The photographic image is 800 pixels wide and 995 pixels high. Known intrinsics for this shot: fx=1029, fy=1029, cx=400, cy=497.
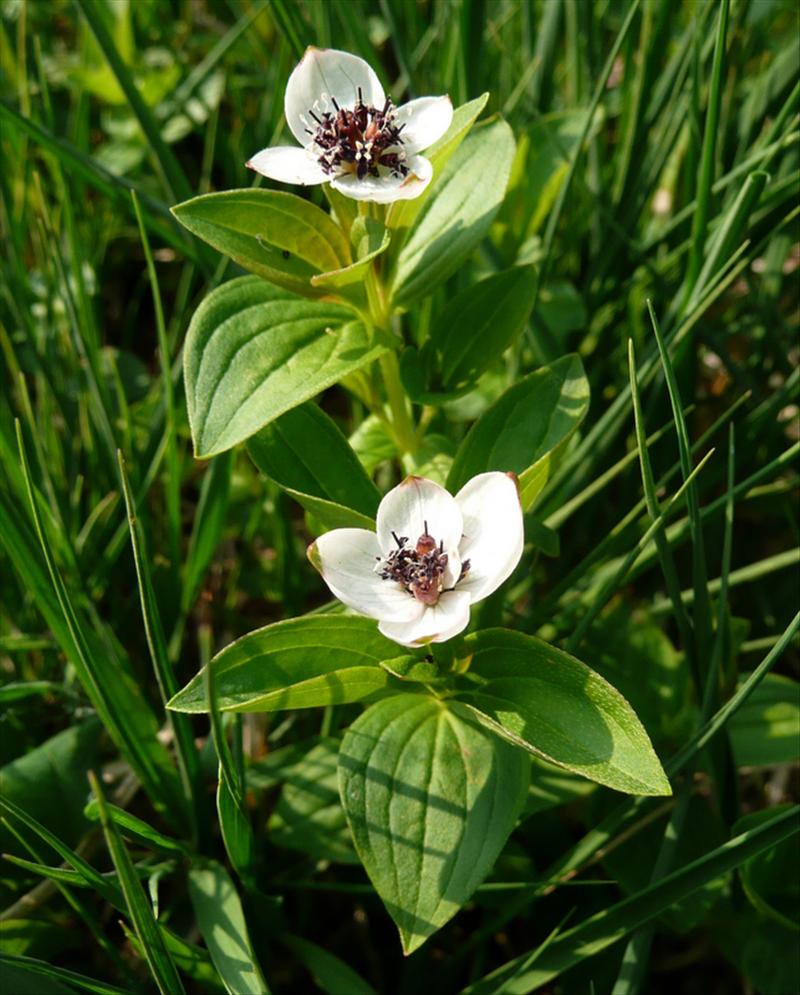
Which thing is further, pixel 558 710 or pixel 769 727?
pixel 769 727

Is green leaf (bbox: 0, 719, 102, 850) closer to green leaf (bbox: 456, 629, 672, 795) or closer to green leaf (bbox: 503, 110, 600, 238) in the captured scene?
green leaf (bbox: 456, 629, 672, 795)

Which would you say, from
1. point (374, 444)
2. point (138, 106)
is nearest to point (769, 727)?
point (374, 444)

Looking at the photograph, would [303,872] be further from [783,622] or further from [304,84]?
[304,84]

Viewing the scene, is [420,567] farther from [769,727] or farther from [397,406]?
[769,727]

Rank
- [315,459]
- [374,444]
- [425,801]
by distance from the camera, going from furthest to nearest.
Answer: [374,444] < [315,459] < [425,801]

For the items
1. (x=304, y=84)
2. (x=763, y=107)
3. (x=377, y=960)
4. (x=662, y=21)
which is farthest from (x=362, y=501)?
(x=763, y=107)

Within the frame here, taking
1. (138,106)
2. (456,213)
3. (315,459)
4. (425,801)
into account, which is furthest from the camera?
(138,106)
